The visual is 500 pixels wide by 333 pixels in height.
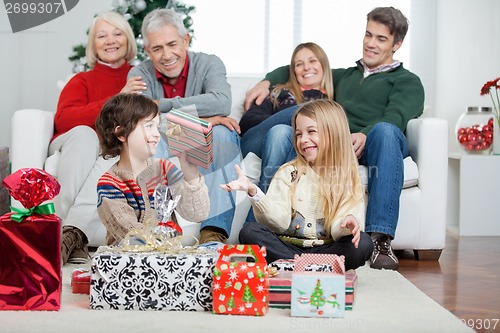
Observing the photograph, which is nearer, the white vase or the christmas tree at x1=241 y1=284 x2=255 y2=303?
the christmas tree at x1=241 y1=284 x2=255 y2=303

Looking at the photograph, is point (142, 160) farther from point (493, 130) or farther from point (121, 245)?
point (493, 130)

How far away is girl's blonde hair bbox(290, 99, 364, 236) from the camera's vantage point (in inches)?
96.9

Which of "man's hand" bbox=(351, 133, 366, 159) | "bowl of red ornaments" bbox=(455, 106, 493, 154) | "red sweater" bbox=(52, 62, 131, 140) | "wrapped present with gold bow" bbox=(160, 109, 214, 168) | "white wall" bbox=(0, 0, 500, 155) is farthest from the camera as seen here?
"white wall" bbox=(0, 0, 500, 155)

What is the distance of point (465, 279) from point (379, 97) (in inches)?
37.2

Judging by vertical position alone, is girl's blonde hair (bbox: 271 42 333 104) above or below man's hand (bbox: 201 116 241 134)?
above

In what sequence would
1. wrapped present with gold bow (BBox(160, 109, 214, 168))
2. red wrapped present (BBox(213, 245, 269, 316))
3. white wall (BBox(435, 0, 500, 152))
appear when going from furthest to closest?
white wall (BBox(435, 0, 500, 152)) → wrapped present with gold bow (BBox(160, 109, 214, 168)) → red wrapped present (BBox(213, 245, 269, 316))

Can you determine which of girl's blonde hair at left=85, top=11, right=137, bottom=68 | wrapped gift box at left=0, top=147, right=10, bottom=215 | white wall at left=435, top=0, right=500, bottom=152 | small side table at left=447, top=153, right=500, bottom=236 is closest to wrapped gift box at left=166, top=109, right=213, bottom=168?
girl's blonde hair at left=85, top=11, right=137, bottom=68

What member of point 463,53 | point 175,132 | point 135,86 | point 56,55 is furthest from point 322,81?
point 56,55

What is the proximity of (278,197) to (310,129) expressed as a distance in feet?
0.82

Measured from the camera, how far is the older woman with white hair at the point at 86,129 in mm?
2963

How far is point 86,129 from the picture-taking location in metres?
3.20

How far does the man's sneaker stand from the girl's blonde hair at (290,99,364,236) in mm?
433

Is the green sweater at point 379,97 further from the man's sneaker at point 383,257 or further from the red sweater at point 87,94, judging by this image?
the red sweater at point 87,94

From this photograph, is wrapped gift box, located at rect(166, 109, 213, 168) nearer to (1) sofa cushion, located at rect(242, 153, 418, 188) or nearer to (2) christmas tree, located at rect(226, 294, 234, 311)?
(2) christmas tree, located at rect(226, 294, 234, 311)
